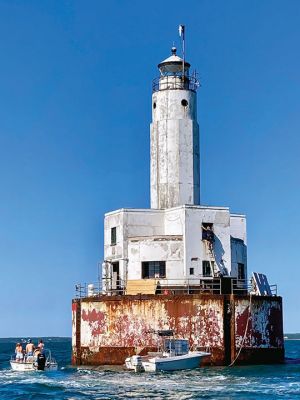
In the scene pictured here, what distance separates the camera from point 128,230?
2025 inches

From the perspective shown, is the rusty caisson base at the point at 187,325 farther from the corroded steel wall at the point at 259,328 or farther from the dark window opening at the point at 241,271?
the dark window opening at the point at 241,271

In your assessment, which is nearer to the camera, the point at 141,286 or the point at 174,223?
the point at 141,286

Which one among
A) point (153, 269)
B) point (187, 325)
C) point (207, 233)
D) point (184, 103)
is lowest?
point (187, 325)

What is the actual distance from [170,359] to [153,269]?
7.05 m

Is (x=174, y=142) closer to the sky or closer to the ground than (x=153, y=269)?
closer to the sky

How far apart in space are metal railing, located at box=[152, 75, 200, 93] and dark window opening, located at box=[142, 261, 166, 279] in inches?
425

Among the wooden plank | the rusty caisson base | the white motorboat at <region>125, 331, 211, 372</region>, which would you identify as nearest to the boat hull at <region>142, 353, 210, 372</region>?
the white motorboat at <region>125, 331, 211, 372</region>

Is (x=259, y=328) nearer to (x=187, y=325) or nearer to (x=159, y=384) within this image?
(x=187, y=325)

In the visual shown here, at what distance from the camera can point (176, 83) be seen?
177ft

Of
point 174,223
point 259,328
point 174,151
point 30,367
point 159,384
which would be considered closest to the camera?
point 159,384

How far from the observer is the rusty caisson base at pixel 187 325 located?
4588cm

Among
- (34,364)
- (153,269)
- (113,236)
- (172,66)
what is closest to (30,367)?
(34,364)

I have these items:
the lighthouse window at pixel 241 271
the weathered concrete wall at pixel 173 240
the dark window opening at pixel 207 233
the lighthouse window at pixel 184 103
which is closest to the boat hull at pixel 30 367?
the weathered concrete wall at pixel 173 240

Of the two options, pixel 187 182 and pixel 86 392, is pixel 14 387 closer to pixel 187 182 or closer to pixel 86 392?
pixel 86 392
